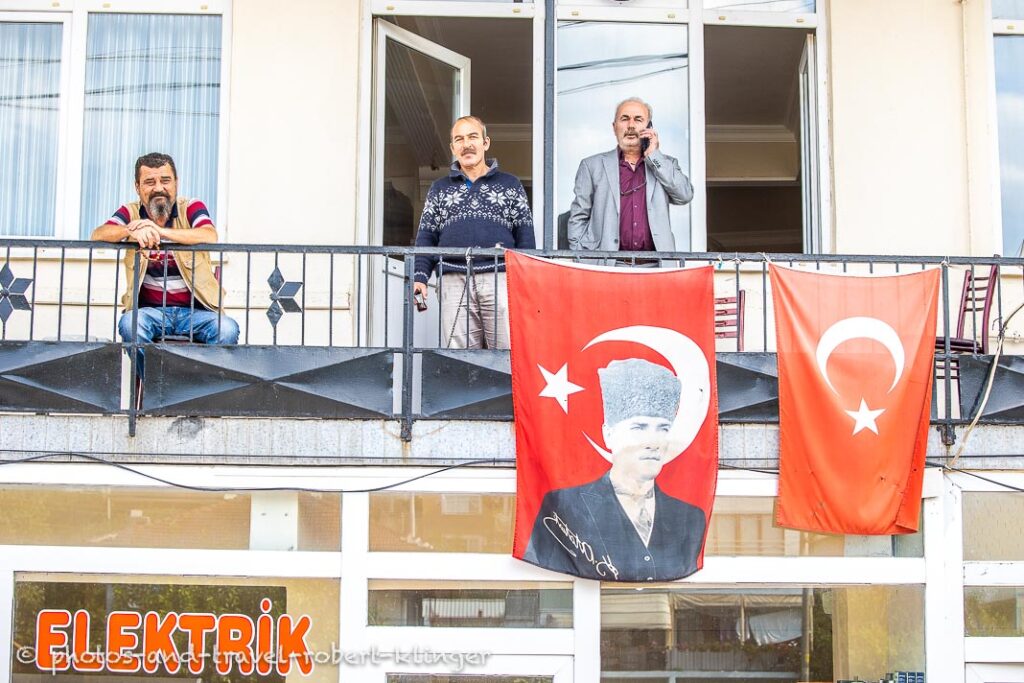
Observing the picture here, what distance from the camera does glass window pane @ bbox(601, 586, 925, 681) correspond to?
736cm

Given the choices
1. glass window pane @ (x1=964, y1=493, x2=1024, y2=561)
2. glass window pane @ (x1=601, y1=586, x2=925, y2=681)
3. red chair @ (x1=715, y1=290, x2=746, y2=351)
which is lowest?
glass window pane @ (x1=601, y1=586, x2=925, y2=681)

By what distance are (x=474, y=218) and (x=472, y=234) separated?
0.37ft

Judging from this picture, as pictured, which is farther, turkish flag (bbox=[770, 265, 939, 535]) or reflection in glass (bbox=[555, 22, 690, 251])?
reflection in glass (bbox=[555, 22, 690, 251])

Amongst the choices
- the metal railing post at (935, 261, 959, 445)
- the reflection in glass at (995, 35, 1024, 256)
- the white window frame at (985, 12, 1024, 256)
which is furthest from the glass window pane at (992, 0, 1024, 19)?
the metal railing post at (935, 261, 959, 445)

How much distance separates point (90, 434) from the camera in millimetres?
7273

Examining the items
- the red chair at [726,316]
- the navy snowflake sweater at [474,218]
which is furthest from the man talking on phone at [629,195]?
the red chair at [726,316]

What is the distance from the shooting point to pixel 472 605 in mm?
7348

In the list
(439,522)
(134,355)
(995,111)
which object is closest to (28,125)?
(134,355)

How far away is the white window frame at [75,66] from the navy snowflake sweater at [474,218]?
6.49 ft

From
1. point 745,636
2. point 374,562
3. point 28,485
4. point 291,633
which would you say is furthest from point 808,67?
point 28,485

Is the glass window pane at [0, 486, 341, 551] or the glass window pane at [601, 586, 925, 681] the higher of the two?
the glass window pane at [0, 486, 341, 551]

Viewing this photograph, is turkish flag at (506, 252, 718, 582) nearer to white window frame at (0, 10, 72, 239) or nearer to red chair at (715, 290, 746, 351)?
red chair at (715, 290, 746, 351)

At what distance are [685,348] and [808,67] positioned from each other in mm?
3429

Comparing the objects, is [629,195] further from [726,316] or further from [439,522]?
[439,522]
